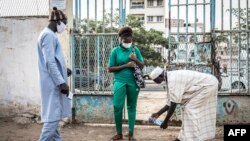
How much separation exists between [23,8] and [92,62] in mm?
1872

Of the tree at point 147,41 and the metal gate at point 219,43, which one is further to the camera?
the tree at point 147,41

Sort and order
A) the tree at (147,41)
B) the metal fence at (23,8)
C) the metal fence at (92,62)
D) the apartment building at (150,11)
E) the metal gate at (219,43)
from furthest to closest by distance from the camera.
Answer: the apartment building at (150,11) → the tree at (147,41) → the metal fence at (23,8) → the metal fence at (92,62) → the metal gate at (219,43)

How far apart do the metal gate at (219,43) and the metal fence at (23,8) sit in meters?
2.53

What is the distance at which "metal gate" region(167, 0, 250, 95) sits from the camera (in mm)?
7359

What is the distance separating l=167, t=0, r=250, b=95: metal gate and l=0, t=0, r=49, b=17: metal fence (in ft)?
8.30

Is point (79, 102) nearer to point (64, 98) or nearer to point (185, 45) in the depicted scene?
point (185, 45)

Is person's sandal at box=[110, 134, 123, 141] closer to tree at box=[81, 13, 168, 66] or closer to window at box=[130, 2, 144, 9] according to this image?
tree at box=[81, 13, 168, 66]

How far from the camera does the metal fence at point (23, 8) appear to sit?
26.9ft

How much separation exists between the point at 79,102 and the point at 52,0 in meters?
1.96

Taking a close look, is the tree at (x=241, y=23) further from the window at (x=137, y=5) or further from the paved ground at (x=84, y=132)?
the window at (x=137, y=5)

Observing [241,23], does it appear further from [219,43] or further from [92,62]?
[92,62]

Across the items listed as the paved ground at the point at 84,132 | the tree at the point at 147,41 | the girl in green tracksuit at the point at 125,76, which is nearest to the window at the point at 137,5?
the tree at the point at 147,41
